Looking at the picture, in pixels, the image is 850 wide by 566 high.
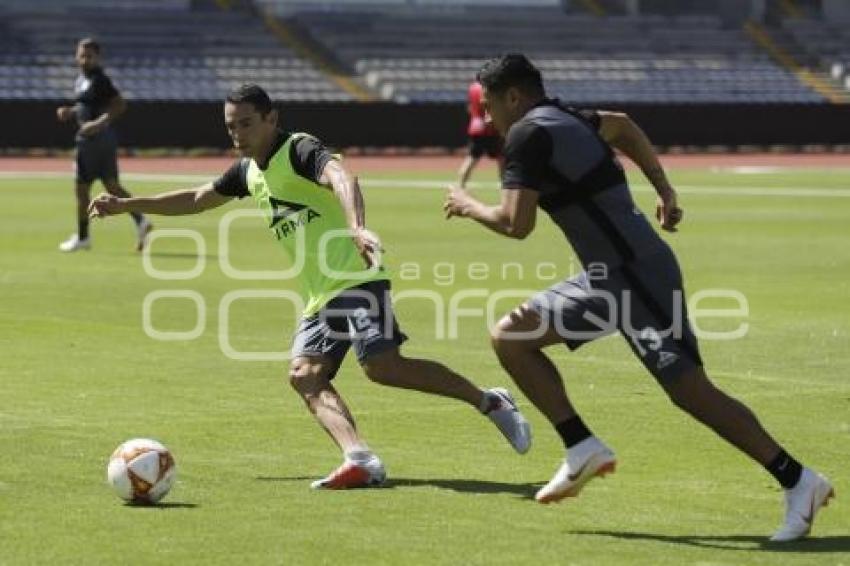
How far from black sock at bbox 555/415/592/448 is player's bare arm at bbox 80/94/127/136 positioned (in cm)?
1516

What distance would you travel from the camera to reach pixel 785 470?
8.12m

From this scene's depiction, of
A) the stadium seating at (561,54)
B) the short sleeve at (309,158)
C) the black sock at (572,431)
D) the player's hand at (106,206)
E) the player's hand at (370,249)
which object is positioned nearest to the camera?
the black sock at (572,431)

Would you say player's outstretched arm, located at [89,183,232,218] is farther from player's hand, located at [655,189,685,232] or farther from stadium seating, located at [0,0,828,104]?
stadium seating, located at [0,0,828,104]

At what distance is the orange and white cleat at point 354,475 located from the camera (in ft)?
29.9

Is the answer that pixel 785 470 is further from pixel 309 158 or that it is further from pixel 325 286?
pixel 309 158

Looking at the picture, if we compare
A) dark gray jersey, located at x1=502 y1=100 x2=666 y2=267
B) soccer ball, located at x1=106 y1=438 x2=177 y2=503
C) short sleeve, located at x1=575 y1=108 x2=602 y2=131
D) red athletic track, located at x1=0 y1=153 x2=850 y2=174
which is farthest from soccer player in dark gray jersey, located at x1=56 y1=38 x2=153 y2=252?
red athletic track, located at x1=0 y1=153 x2=850 y2=174

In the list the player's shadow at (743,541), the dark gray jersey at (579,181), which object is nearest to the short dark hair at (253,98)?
the dark gray jersey at (579,181)

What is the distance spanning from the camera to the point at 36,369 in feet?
44.1

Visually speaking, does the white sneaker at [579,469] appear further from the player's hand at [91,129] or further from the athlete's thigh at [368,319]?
the player's hand at [91,129]

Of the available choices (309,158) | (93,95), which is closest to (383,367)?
(309,158)

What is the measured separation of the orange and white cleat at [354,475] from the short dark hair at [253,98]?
5.45 ft

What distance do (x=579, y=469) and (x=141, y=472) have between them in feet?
5.96

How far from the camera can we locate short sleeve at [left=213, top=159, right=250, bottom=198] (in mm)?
9969

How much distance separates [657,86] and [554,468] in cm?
5296
